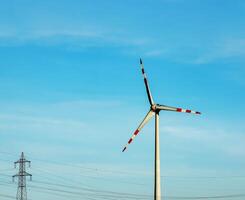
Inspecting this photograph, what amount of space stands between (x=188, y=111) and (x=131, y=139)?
10.0 meters

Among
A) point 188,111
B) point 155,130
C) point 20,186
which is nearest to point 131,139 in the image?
point 155,130

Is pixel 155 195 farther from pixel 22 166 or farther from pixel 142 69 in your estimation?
pixel 22 166

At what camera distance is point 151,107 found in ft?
325

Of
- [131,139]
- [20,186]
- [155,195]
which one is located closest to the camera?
[155,195]

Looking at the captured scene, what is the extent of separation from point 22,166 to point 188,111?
8749cm

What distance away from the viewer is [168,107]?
9919cm

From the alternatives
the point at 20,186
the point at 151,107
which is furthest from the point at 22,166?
the point at 151,107

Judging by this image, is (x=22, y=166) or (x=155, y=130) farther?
(x=22, y=166)

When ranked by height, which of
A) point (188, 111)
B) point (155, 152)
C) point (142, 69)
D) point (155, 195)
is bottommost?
point (155, 195)

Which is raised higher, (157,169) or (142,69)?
(142,69)

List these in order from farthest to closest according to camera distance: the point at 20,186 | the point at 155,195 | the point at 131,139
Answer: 1. the point at 20,186
2. the point at 131,139
3. the point at 155,195

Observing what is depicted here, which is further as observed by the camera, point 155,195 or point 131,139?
point 131,139

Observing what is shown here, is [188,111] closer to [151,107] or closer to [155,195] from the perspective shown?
[151,107]

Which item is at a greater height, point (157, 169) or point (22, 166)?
point (22, 166)
